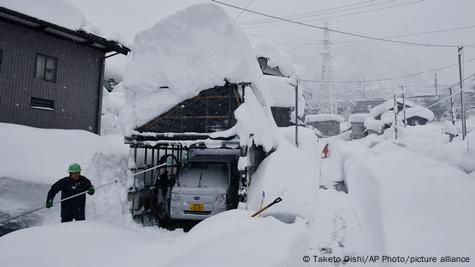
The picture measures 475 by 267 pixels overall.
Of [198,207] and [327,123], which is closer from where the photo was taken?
[198,207]

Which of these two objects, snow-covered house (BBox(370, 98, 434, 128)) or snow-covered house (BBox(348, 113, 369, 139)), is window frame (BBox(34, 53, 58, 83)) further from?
snow-covered house (BBox(348, 113, 369, 139))

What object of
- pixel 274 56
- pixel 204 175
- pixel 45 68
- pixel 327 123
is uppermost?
pixel 274 56

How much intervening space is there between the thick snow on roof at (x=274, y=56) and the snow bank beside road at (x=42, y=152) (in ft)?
63.0

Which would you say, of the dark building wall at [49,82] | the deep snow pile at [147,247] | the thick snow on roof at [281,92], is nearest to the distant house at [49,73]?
the dark building wall at [49,82]

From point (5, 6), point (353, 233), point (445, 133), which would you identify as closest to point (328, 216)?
point (353, 233)

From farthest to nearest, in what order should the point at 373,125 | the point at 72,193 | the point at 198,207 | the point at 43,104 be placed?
the point at 373,125, the point at 43,104, the point at 198,207, the point at 72,193

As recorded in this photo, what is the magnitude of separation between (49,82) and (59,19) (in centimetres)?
270

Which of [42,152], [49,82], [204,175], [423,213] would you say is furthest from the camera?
[49,82]

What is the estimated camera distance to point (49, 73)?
1326cm

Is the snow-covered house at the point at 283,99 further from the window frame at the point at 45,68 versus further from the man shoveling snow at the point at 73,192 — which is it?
the man shoveling snow at the point at 73,192

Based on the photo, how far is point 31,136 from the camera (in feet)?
34.0

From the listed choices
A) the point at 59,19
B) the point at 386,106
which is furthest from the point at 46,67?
the point at 386,106

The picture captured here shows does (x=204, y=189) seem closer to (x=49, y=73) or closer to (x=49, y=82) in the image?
(x=49, y=82)

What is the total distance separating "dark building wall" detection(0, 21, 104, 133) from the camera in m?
11.7
